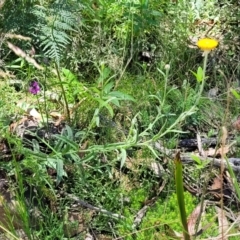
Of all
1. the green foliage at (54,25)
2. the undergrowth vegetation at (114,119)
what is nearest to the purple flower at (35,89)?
the undergrowth vegetation at (114,119)

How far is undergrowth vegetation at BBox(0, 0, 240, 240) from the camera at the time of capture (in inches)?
81.8

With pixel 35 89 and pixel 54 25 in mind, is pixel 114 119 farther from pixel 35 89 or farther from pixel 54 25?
pixel 54 25

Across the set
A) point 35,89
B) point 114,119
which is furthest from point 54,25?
point 114,119

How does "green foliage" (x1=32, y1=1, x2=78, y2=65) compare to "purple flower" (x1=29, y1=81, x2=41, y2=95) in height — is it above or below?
above

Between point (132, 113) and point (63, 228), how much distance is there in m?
0.70

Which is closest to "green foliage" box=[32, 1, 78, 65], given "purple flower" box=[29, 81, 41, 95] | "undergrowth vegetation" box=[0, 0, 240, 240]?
"undergrowth vegetation" box=[0, 0, 240, 240]

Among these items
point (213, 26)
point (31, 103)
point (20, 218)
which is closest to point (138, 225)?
point (20, 218)

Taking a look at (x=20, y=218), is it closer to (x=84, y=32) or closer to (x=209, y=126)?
(x=209, y=126)

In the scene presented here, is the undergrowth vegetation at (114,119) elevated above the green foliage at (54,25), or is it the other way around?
the green foliage at (54,25)

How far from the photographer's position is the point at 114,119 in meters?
2.57

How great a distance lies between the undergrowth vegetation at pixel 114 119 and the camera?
208 centimetres

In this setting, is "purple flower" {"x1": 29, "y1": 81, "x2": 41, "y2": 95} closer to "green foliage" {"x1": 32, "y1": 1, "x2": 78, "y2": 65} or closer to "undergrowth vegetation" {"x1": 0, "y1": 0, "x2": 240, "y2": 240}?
"undergrowth vegetation" {"x1": 0, "y1": 0, "x2": 240, "y2": 240}

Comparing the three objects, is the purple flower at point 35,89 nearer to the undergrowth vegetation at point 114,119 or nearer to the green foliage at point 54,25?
the undergrowth vegetation at point 114,119

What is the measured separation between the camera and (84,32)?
3.04m
